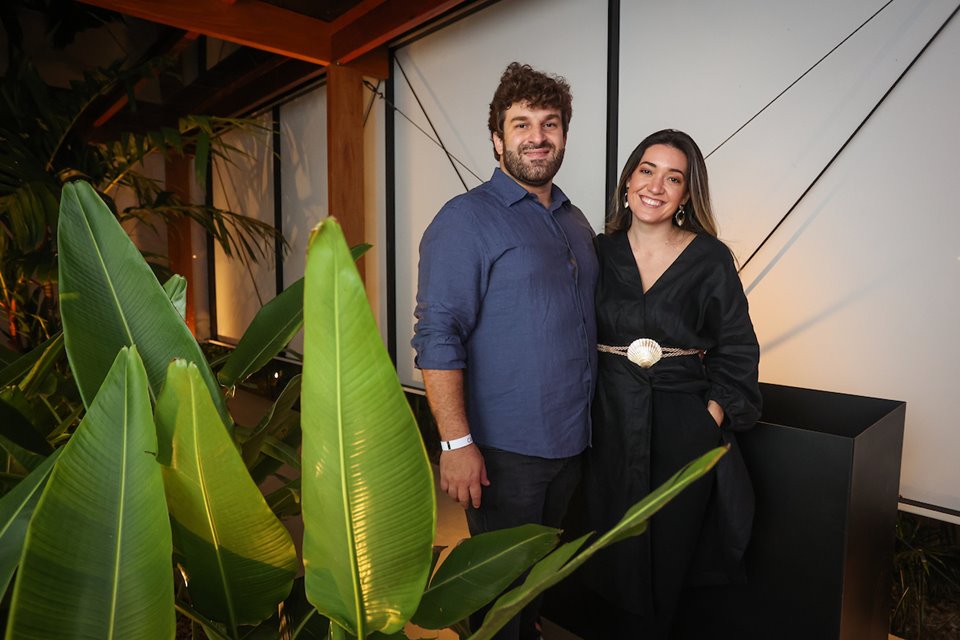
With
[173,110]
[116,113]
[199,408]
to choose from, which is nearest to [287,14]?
[173,110]

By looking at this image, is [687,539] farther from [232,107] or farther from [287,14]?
[232,107]

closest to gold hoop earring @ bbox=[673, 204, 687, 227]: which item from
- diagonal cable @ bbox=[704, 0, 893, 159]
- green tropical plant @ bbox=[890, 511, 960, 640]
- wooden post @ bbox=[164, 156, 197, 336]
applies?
diagonal cable @ bbox=[704, 0, 893, 159]

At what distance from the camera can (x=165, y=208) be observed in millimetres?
2242

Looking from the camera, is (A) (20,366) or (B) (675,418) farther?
(B) (675,418)

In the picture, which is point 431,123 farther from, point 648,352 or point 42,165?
point 648,352

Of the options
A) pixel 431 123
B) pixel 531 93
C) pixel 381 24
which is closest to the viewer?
pixel 531 93

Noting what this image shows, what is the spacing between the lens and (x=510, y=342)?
1.23 m

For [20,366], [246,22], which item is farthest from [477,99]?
[20,366]

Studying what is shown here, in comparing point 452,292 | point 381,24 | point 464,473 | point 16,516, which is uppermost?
point 381,24

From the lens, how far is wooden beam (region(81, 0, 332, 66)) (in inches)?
98.9

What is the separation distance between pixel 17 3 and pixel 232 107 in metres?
1.35

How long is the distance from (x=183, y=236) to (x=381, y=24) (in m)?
3.51

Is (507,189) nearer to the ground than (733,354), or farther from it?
farther from it

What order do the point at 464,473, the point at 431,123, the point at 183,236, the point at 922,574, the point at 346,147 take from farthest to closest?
the point at 183,236 → the point at 346,147 → the point at 431,123 → the point at 922,574 → the point at 464,473
